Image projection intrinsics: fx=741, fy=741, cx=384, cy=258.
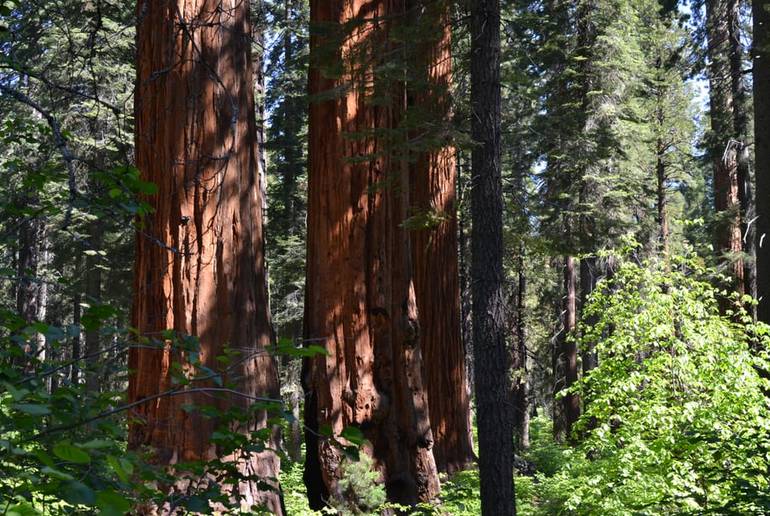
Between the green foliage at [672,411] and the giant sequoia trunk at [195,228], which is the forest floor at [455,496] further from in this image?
the giant sequoia trunk at [195,228]

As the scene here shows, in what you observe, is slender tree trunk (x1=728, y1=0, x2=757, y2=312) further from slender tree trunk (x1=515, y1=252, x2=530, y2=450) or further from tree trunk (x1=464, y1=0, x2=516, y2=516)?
tree trunk (x1=464, y1=0, x2=516, y2=516)

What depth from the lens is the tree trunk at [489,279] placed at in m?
6.78

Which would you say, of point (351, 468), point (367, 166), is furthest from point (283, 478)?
point (367, 166)

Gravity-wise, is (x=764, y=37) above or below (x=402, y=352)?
above

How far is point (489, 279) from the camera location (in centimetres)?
700

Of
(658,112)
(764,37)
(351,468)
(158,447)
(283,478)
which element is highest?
(658,112)

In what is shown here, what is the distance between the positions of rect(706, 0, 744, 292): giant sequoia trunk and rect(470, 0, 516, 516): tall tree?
10.8 metres

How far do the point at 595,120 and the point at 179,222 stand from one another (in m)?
14.9

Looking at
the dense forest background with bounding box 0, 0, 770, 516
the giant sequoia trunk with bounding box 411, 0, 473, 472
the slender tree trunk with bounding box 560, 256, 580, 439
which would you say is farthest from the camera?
the slender tree trunk with bounding box 560, 256, 580, 439

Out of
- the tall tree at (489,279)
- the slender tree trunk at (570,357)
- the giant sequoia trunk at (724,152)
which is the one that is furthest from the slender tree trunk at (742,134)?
the tall tree at (489,279)

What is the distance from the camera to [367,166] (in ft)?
28.3

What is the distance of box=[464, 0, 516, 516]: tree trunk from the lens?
678 cm

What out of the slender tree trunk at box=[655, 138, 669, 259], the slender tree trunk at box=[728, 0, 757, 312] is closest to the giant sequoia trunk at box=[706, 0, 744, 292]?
the slender tree trunk at box=[728, 0, 757, 312]

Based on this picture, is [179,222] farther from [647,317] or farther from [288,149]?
[288,149]
